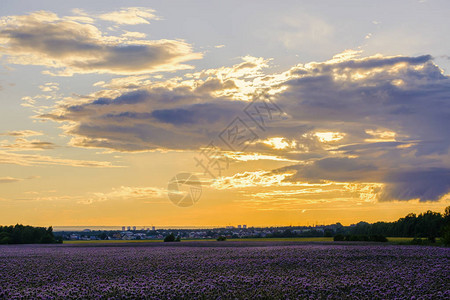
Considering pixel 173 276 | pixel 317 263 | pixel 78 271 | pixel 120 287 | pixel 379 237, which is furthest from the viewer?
pixel 379 237

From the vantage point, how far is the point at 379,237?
3300 inches

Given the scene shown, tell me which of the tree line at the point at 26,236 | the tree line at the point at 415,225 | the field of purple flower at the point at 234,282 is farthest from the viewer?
the tree line at the point at 415,225

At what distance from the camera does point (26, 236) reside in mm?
97500

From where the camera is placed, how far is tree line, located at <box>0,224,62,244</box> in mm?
96262

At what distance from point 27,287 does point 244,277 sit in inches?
408

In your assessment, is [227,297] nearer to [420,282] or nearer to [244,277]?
[244,277]

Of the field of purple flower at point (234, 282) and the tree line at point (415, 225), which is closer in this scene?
the field of purple flower at point (234, 282)

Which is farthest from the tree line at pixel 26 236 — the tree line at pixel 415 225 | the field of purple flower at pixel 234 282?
the tree line at pixel 415 225

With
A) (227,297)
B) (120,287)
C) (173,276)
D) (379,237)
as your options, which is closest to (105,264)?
(173,276)

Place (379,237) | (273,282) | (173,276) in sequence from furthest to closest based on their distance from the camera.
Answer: (379,237) → (173,276) → (273,282)

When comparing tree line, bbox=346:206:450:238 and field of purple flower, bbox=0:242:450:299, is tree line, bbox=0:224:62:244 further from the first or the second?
tree line, bbox=346:206:450:238

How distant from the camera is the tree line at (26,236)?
9626 centimetres

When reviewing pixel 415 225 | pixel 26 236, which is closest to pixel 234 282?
pixel 26 236

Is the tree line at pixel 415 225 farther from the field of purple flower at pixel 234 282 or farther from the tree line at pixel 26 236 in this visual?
the field of purple flower at pixel 234 282
